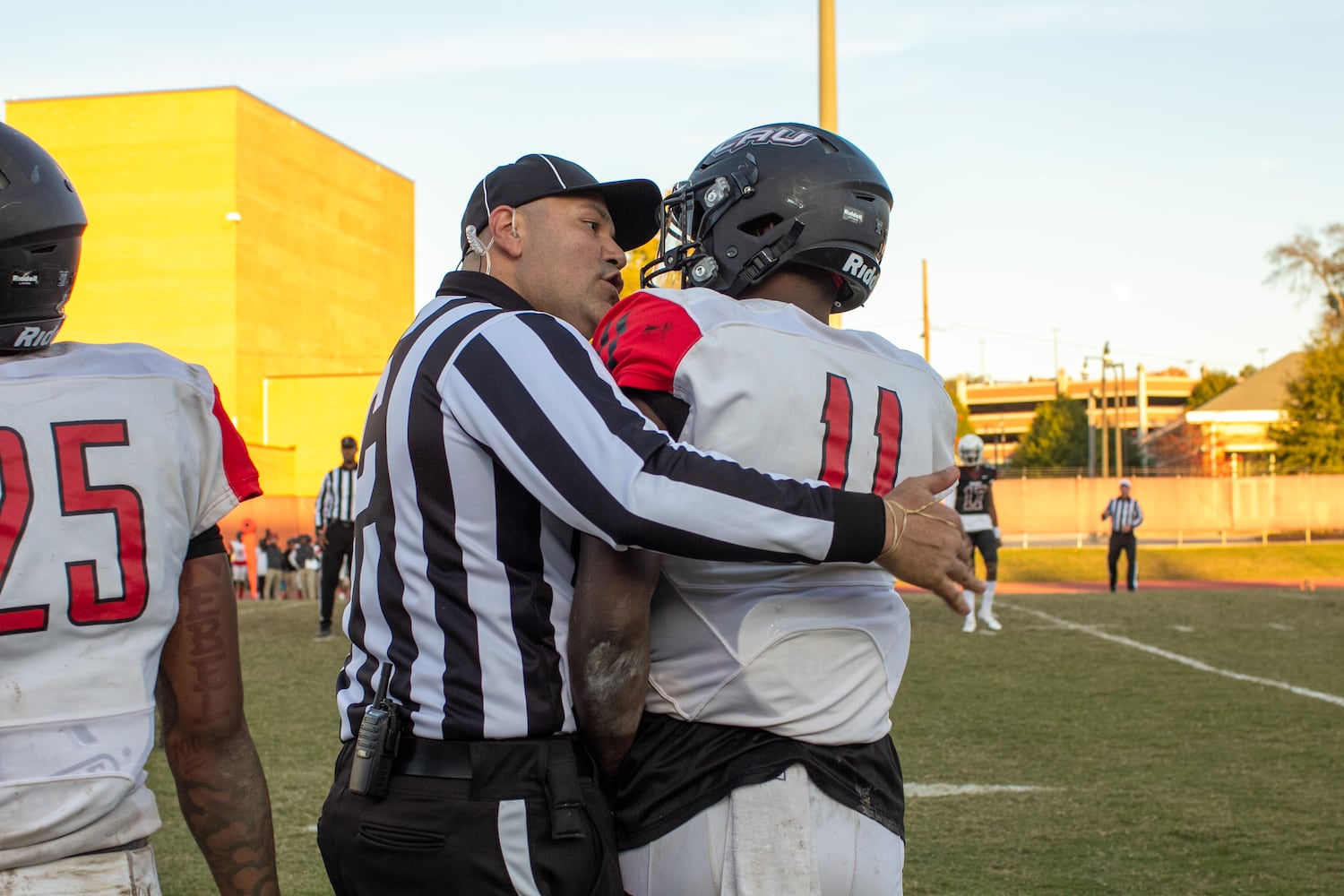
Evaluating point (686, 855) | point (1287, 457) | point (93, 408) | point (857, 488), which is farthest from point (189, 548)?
point (1287, 457)

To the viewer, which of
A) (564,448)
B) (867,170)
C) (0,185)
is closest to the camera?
(564,448)

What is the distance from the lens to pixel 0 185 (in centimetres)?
210

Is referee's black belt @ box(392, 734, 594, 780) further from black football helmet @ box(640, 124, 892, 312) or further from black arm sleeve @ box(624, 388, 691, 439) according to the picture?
black football helmet @ box(640, 124, 892, 312)

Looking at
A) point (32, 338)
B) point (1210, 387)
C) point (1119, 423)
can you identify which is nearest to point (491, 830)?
point (32, 338)

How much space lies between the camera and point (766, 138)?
2508 millimetres

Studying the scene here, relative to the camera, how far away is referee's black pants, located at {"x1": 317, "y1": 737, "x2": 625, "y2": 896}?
6.59ft

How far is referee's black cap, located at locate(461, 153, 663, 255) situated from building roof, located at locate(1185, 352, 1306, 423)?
230ft

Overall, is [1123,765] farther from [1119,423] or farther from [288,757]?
[1119,423]

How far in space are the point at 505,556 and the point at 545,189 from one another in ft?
2.35

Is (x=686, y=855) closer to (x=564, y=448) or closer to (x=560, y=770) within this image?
(x=560, y=770)

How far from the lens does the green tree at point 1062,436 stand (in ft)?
263

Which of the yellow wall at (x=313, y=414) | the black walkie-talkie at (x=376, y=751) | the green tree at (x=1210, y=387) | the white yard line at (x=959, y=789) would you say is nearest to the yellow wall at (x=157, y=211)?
the yellow wall at (x=313, y=414)

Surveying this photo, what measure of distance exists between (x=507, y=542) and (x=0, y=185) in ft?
3.20

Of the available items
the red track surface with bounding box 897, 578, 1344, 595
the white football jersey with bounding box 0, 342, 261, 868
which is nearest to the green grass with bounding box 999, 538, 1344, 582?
the red track surface with bounding box 897, 578, 1344, 595
